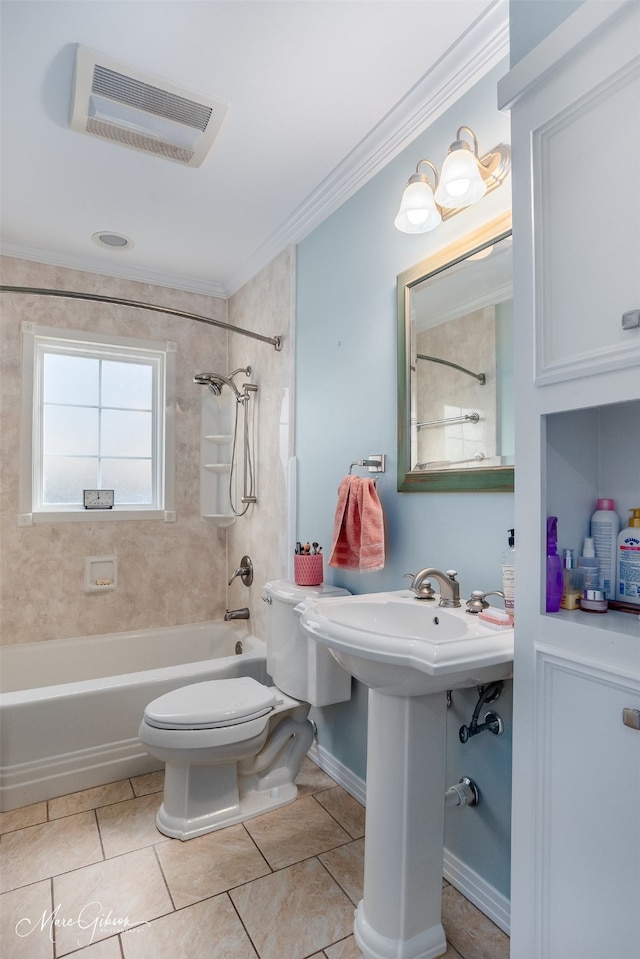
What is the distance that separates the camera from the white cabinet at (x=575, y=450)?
912mm

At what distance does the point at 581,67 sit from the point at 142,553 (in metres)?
2.93

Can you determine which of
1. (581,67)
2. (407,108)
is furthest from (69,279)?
(581,67)

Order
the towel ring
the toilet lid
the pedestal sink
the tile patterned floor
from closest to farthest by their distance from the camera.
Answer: the pedestal sink
the tile patterned floor
the toilet lid
the towel ring

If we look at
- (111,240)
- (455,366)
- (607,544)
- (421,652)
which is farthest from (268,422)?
(607,544)

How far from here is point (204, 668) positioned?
2.45 meters

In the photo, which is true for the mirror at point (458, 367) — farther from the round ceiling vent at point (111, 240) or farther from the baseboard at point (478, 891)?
the round ceiling vent at point (111, 240)

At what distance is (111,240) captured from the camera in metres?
2.84

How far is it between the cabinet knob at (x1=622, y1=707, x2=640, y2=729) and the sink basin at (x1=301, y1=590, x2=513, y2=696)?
303 mm

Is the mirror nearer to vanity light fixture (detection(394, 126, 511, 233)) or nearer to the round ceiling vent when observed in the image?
vanity light fixture (detection(394, 126, 511, 233))

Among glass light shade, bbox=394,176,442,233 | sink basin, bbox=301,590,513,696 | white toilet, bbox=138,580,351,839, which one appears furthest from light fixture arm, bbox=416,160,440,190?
white toilet, bbox=138,580,351,839

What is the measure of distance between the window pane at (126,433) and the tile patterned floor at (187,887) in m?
1.83

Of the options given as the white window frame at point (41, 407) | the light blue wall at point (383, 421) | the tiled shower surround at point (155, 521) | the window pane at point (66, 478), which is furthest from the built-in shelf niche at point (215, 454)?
the light blue wall at point (383, 421)

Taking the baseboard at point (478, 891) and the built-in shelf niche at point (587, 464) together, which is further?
the baseboard at point (478, 891)

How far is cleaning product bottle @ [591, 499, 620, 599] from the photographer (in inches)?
42.6
